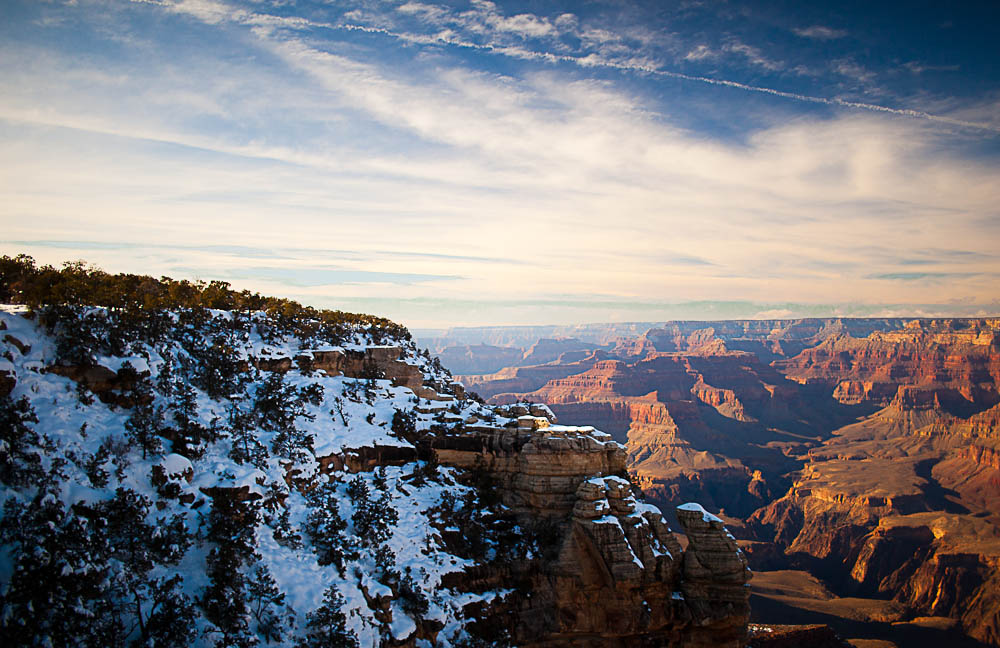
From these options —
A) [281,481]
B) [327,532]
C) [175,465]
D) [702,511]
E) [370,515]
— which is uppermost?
[175,465]

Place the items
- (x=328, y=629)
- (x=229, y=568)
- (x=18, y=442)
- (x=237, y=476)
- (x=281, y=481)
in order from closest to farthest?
(x=18, y=442) → (x=229, y=568) → (x=328, y=629) → (x=237, y=476) → (x=281, y=481)

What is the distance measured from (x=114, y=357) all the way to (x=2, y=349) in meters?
5.70

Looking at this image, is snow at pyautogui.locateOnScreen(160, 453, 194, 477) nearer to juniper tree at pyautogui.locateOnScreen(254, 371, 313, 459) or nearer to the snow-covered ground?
the snow-covered ground

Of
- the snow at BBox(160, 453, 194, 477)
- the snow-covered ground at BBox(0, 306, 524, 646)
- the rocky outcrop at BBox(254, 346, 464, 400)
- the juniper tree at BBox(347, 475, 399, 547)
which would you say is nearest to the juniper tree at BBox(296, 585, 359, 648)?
the snow-covered ground at BBox(0, 306, 524, 646)

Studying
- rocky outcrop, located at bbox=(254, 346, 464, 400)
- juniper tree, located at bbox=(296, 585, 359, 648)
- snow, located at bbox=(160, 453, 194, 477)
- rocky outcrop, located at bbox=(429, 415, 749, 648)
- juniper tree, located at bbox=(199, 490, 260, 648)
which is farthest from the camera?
rocky outcrop, located at bbox=(254, 346, 464, 400)

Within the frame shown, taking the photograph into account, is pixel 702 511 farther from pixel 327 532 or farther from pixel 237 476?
pixel 237 476

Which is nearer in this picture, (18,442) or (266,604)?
(18,442)

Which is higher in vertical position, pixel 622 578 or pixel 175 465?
pixel 175 465

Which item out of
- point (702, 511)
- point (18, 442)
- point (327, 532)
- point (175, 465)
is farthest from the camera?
point (702, 511)

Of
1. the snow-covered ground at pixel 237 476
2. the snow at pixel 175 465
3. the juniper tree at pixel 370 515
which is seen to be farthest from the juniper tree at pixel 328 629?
the snow at pixel 175 465

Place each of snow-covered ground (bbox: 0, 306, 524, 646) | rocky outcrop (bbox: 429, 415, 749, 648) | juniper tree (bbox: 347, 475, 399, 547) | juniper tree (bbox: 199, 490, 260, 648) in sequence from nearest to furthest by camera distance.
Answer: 1. juniper tree (bbox: 199, 490, 260, 648)
2. snow-covered ground (bbox: 0, 306, 524, 646)
3. juniper tree (bbox: 347, 475, 399, 547)
4. rocky outcrop (bbox: 429, 415, 749, 648)

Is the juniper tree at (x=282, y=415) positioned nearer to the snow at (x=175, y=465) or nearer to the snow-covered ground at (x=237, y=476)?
the snow-covered ground at (x=237, y=476)

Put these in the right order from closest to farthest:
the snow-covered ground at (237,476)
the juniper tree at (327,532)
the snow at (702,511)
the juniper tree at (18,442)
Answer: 1. the juniper tree at (18,442)
2. the snow-covered ground at (237,476)
3. the juniper tree at (327,532)
4. the snow at (702,511)

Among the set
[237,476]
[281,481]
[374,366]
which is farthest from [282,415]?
[374,366]
